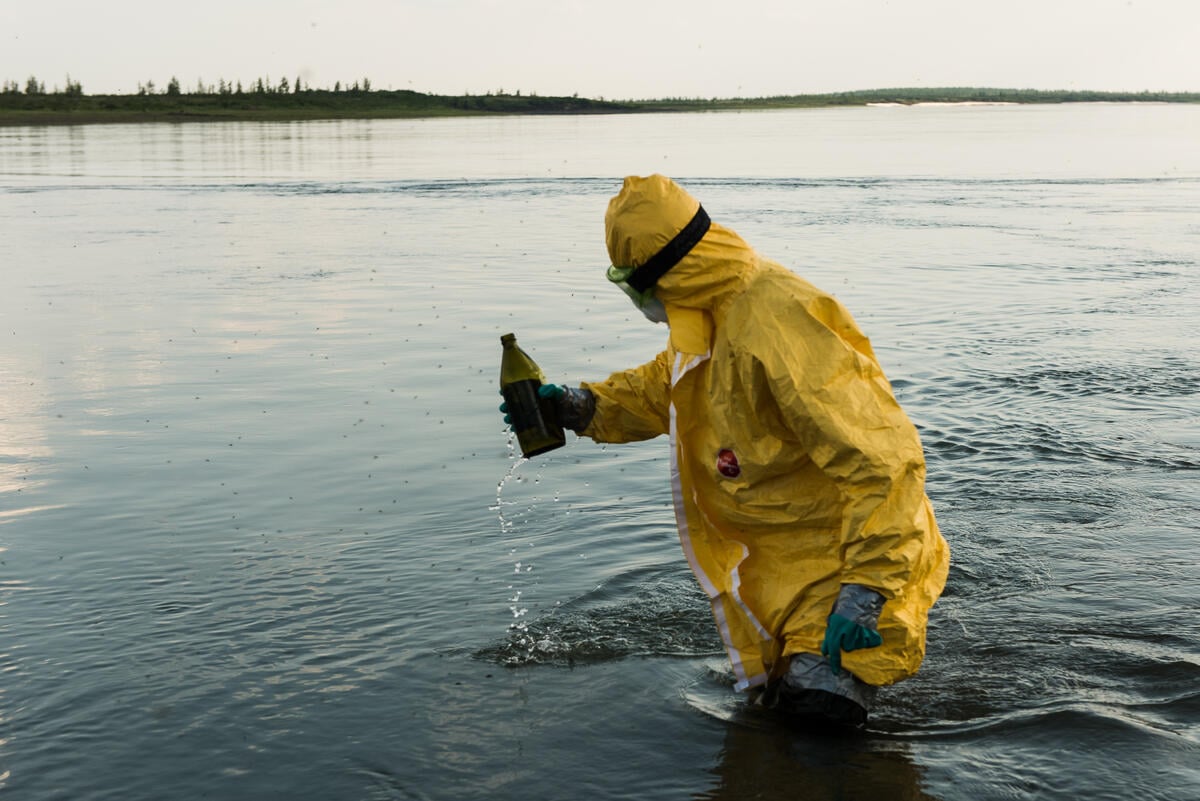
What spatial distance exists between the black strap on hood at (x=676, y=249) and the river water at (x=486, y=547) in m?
1.86

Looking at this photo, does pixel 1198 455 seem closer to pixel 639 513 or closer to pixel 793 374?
pixel 639 513

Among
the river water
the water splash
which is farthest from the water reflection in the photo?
the water splash

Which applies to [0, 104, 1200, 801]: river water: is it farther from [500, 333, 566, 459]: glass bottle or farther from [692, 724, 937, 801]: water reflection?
[500, 333, 566, 459]: glass bottle

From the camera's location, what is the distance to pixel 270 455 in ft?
29.7

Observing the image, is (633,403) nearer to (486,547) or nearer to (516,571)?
(516,571)

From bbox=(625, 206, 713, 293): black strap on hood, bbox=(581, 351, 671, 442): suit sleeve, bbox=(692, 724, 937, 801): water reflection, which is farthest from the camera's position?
bbox=(581, 351, 671, 442): suit sleeve

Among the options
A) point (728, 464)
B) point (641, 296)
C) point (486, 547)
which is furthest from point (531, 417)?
point (486, 547)

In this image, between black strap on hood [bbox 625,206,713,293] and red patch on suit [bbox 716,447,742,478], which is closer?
black strap on hood [bbox 625,206,713,293]

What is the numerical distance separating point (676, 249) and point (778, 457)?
768 millimetres

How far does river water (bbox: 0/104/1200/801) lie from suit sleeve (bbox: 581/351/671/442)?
1158 mm

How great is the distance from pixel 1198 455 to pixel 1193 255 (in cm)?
1157

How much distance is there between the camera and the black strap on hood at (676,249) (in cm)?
439

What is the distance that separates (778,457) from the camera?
440cm

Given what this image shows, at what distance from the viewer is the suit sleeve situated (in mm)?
5172
